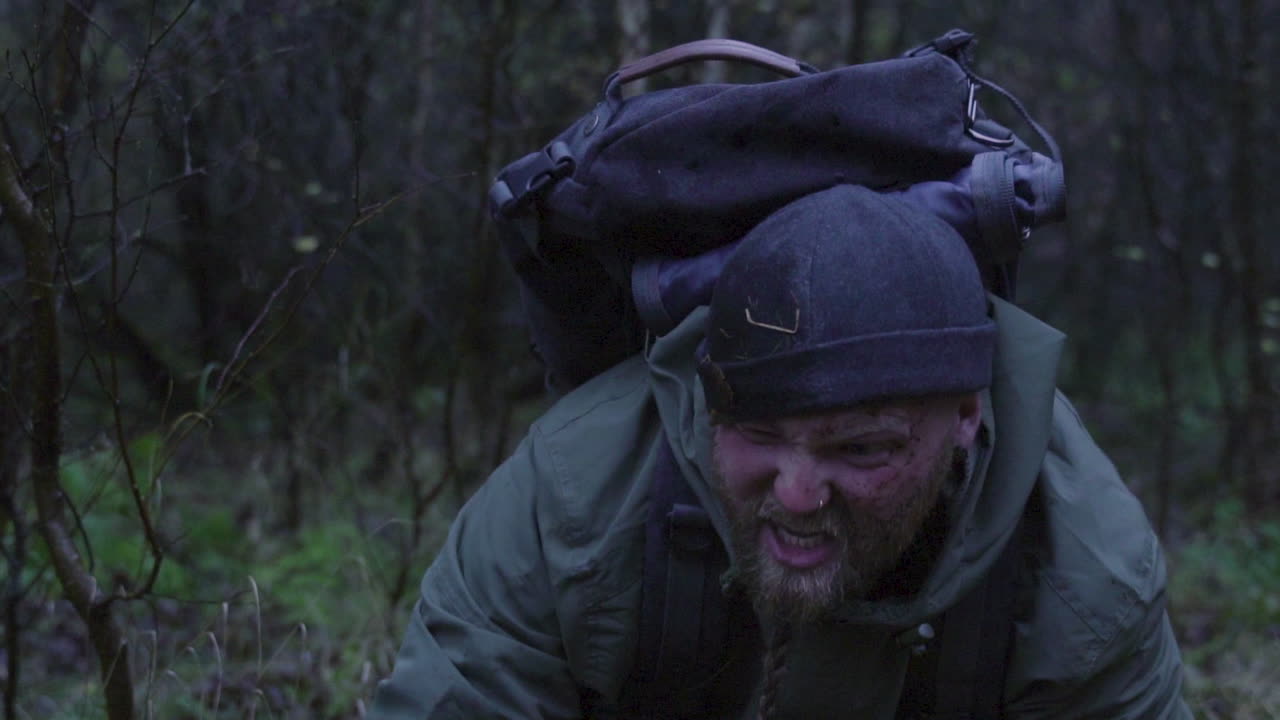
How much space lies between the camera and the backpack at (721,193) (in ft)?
7.95

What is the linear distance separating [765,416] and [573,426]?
0.50 m

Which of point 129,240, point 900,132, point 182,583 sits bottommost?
point 182,583

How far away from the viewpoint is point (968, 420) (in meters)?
2.37

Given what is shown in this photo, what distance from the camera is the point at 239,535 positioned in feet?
18.8

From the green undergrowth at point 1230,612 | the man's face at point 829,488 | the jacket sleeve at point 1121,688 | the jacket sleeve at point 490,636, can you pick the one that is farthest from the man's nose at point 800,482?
the green undergrowth at point 1230,612

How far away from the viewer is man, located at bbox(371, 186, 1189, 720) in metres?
2.18

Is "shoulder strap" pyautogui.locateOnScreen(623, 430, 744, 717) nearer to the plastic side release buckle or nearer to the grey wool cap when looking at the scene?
the grey wool cap

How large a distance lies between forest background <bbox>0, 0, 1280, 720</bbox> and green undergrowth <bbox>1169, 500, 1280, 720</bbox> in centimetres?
2

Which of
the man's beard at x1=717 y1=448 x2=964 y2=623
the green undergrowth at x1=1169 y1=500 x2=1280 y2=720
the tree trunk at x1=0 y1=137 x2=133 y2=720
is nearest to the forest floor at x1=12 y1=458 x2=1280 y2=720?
the green undergrowth at x1=1169 y1=500 x2=1280 y2=720

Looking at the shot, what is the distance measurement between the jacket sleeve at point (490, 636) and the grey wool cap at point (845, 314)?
52 centimetres

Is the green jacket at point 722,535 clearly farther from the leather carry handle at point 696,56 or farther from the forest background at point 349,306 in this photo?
the forest background at point 349,306

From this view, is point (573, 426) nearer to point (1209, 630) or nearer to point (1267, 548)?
point (1209, 630)

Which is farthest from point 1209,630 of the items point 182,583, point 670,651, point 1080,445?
point 182,583

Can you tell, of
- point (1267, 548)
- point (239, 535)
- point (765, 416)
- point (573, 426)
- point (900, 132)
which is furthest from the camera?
point (1267, 548)
